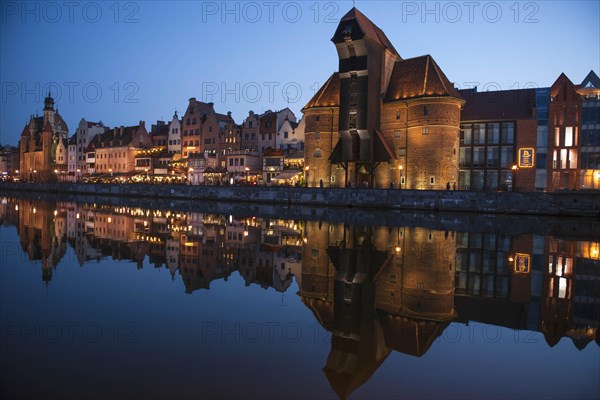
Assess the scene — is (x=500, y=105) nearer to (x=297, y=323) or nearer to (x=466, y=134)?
(x=466, y=134)

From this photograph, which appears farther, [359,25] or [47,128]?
[47,128]

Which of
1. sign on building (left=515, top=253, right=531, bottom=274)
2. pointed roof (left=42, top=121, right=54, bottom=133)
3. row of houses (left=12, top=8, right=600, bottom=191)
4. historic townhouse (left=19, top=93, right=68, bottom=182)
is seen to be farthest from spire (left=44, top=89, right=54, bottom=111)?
sign on building (left=515, top=253, right=531, bottom=274)

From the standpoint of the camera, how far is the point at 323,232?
26.1m

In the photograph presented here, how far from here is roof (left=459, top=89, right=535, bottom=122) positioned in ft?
174

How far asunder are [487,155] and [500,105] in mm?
6076

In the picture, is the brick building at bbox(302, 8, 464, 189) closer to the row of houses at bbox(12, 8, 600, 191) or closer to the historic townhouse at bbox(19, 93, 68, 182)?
the row of houses at bbox(12, 8, 600, 191)

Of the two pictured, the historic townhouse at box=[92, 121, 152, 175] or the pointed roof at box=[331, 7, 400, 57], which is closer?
the pointed roof at box=[331, 7, 400, 57]

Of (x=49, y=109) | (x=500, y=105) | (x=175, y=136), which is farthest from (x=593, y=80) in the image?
(x=49, y=109)

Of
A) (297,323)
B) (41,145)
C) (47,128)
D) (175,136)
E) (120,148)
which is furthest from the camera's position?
(41,145)

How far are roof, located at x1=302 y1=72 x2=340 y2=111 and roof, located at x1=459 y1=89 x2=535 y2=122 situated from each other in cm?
1443

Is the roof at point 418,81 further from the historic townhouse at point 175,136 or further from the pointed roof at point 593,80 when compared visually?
the historic townhouse at point 175,136

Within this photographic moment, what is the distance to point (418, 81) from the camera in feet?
166

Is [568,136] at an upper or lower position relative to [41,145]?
lower

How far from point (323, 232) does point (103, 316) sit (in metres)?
17.8
